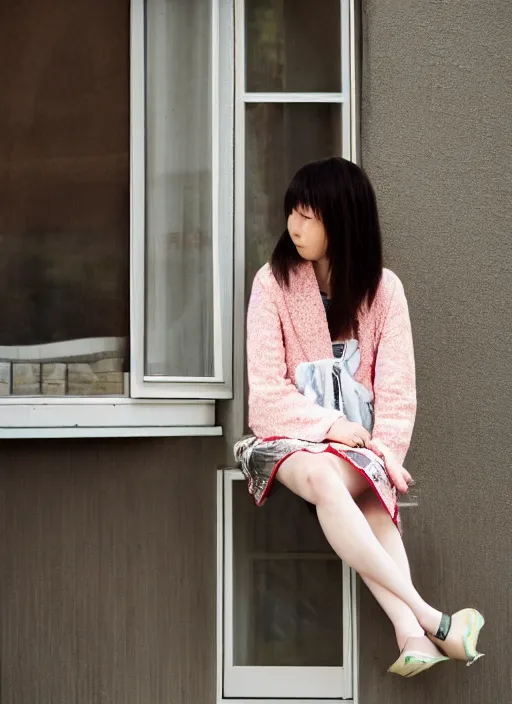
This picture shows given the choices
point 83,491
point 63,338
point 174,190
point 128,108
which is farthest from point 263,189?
point 83,491

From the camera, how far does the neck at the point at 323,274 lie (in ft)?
12.4

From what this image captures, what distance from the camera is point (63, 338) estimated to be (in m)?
4.15

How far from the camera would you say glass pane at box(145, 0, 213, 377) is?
4055 mm

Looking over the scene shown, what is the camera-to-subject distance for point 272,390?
3621mm

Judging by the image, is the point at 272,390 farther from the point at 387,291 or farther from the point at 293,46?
the point at 293,46

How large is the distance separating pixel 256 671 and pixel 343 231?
1664 mm

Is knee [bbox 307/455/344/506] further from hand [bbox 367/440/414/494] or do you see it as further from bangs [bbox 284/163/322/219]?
bangs [bbox 284/163/322/219]

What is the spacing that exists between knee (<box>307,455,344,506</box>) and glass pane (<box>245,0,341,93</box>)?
157cm

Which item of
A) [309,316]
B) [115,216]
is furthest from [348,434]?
[115,216]

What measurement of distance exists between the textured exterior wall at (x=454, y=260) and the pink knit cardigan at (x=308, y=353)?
0.38 metres

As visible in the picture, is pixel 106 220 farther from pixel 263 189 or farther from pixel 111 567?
pixel 111 567

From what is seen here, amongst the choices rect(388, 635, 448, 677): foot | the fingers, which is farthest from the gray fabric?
rect(388, 635, 448, 677): foot

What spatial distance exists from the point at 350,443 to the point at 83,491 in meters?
1.15

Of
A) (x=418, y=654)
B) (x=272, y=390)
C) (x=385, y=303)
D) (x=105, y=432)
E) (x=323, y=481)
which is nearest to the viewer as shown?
(x=418, y=654)
